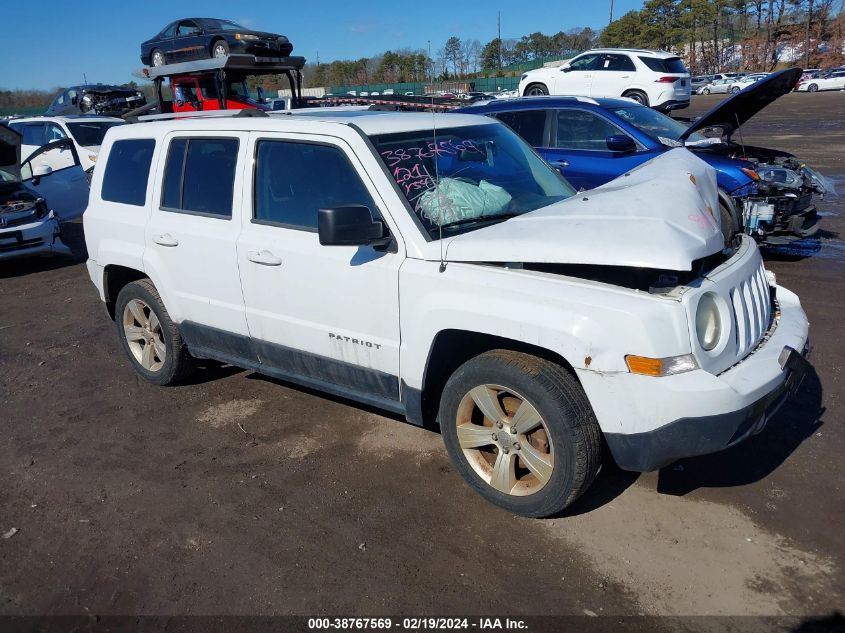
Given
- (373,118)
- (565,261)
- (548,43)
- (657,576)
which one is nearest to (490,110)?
(373,118)

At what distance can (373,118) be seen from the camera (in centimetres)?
413

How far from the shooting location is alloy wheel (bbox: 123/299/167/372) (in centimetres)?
516

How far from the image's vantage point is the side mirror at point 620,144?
740 cm

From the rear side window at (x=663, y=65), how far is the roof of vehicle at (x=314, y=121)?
13.9m

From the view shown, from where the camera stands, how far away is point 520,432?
3299 mm

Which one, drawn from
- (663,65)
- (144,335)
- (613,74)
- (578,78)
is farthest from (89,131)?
(663,65)

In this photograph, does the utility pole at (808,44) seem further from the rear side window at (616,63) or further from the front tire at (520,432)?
the front tire at (520,432)

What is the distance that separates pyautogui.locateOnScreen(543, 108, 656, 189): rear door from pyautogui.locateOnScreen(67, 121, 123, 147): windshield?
9051mm

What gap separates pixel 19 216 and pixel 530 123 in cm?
709

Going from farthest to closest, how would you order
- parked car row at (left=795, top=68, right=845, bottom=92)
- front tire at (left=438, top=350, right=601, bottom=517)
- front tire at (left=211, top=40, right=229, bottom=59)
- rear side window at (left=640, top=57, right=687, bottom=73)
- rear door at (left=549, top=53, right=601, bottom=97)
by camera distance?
parked car row at (left=795, top=68, right=845, bottom=92)
rear door at (left=549, top=53, right=601, bottom=97)
rear side window at (left=640, top=57, right=687, bottom=73)
front tire at (left=211, top=40, right=229, bottom=59)
front tire at (left=438, top=350, right=601, bottom=517)

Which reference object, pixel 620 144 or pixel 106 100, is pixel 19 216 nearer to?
pixel 620 144

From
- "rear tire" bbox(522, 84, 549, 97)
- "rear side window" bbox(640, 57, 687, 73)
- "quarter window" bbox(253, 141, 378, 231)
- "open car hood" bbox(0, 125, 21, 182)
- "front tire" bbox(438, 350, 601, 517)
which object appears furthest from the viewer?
"rear tire" bbox(522, 84, 549, 97)

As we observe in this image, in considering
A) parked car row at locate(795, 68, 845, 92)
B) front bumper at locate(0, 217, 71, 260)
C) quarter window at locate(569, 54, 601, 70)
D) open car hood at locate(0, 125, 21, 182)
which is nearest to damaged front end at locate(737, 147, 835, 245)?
front bumper at locate(0, 217, 71, 260)

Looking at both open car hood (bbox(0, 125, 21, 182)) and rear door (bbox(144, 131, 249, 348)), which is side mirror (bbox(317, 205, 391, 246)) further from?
open car hood (bbox(0, 125, 21, 182))
